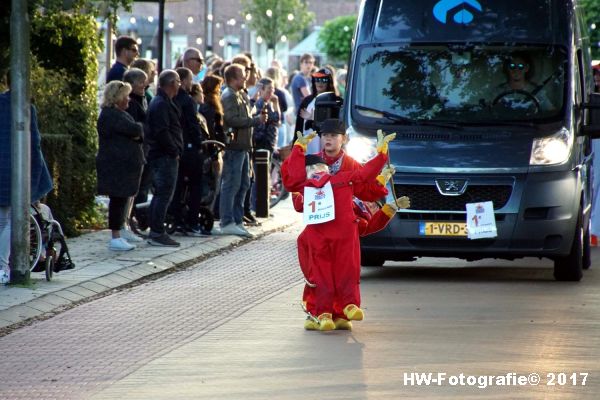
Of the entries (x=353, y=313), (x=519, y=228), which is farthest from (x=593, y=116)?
(x=353, y=313)

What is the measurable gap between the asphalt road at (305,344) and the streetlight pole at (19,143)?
2.83 feet

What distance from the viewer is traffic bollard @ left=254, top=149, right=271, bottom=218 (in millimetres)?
21312

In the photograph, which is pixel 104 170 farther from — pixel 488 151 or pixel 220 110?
pixel 488 151

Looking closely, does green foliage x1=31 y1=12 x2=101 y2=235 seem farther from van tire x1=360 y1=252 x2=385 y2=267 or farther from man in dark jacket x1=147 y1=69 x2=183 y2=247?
van tire x1=360 y1=252 x2=385 y2=267

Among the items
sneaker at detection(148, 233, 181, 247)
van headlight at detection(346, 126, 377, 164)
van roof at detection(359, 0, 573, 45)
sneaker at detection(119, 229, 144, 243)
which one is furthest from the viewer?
sneaker at detection(119, 229, 144, 243)

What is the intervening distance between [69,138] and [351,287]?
697 centimetres

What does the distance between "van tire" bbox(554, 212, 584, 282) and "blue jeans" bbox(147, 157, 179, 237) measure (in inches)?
173

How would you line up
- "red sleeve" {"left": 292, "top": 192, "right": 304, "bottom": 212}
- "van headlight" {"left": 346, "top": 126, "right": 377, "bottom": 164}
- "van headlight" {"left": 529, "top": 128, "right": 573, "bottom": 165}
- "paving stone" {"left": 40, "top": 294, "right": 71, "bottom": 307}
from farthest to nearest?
1. "van headlight" {"left": 346, "top": 126, "right": 377, "bottom": 164}
2. "van headlight" {"left": 529, "top": 128, "right": 573, "bottom": 165}
3. "paving stone" {"left": 40, "top": 294, "right": 71, "bottom": 307}
4. "red sleeve" {"left": 292, "top": 192, "right": 304, "bottom": 212}

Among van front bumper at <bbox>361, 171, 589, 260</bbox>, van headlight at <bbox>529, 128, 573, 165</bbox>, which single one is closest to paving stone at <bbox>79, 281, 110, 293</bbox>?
van front bumper at <bbox>361, 171, 589, 260</bbox>

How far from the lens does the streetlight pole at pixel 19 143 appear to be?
524 inches

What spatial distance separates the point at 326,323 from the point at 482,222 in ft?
10.7

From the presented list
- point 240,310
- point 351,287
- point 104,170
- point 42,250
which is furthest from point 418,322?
point 104,170

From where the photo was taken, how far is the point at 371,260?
605 inches

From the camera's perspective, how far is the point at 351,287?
37.0ft
